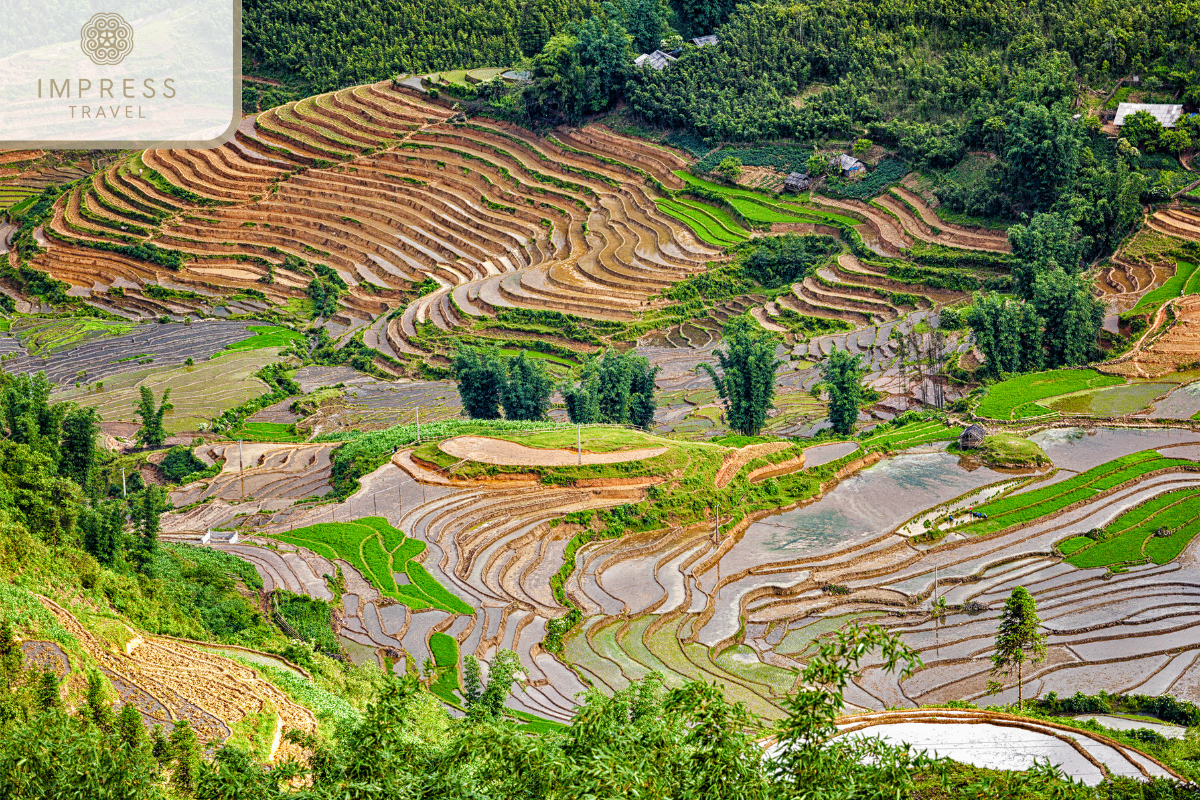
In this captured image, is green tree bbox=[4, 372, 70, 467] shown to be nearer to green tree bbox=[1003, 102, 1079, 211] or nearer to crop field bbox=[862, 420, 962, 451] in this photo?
crop field bbox=[862, 420, 962, 451]

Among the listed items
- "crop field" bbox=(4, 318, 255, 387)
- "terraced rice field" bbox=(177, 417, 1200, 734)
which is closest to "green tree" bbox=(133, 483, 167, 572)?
"terraced rice field" bbox=(177, 417, 1200, 734)

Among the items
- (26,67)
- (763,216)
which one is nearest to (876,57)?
(763,216)

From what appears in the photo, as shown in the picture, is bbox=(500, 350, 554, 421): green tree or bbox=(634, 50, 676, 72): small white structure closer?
bbox=(500, 350, 554, 421): green tree

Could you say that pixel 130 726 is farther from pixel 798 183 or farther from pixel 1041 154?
pixel 798 183

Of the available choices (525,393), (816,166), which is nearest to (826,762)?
(525,393)

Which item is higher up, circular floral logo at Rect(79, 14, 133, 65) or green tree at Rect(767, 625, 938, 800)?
circular floral logo at Rect(79, 14, 133, 65)

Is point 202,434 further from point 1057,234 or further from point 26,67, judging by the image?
point 26,67
